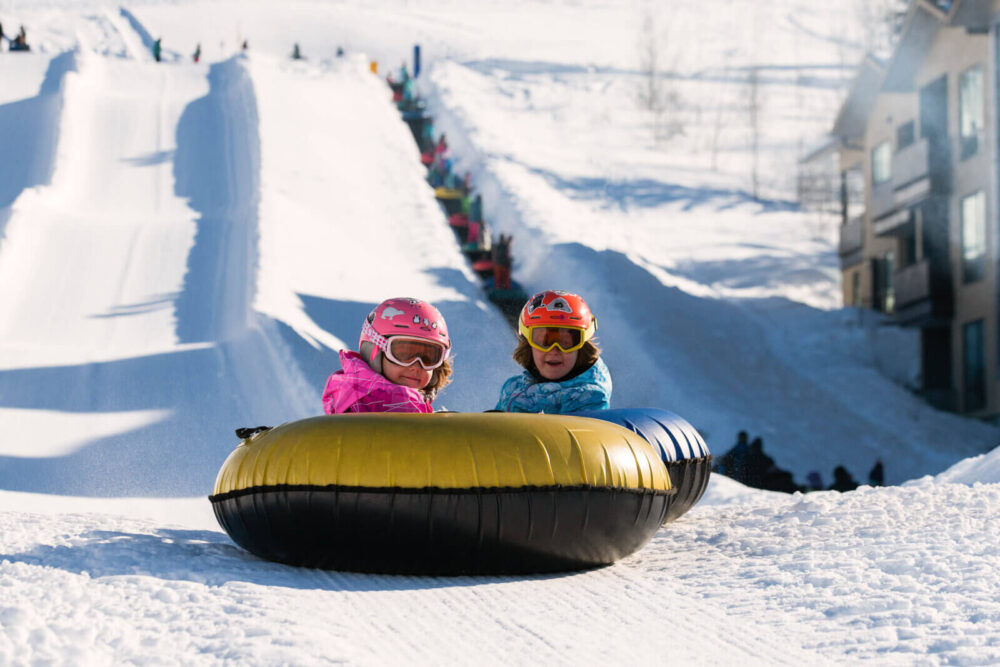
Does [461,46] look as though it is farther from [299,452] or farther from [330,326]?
[299,452]

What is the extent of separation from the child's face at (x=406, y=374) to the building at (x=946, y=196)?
16.0 m

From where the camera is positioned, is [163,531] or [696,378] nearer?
[163,531]

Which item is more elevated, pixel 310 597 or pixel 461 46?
pixel 461 46

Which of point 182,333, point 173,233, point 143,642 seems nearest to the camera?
point 143,642

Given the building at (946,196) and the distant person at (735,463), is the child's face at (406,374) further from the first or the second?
the building at (946,196)

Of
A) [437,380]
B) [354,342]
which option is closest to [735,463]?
[354,342]

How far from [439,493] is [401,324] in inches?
37.5

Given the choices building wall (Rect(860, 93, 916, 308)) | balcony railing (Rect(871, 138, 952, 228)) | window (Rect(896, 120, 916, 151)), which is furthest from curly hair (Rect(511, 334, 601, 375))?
building wall (Rect(860, 93, 916, 308))

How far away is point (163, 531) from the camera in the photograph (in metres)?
5.23

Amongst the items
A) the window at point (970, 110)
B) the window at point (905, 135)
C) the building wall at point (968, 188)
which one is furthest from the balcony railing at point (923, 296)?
the window at point (905, 135)

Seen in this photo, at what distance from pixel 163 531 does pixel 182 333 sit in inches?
300

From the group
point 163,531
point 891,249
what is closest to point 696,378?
point 891,249

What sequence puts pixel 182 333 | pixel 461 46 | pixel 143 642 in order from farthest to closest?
pixel 461 46 < pixel 182 333 < pixel 143 642

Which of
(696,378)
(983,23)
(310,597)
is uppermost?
(983,23)
